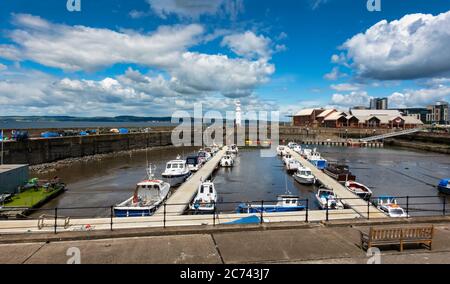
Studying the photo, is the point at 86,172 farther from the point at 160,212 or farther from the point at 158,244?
the point at 158,244

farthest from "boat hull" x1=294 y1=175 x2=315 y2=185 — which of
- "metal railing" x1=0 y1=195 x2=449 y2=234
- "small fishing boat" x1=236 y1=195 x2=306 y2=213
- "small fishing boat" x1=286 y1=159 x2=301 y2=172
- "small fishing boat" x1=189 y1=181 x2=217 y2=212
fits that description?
"small fishing boat" x1=189 y1=181 x2=217 y2=212

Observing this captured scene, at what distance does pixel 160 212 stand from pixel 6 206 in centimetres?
1167

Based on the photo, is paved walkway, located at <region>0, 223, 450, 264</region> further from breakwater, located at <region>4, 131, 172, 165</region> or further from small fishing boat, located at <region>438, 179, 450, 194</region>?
breakwater, located at <region>4, 131, 172, 165</region>

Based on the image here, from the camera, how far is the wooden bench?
10759mm

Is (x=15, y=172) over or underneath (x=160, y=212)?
over

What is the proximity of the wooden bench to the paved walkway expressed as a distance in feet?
0.94

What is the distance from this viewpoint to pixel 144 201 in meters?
26.4

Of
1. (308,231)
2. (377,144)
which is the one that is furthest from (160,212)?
(377,144)

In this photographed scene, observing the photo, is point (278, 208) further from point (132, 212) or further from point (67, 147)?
point (67, 147)

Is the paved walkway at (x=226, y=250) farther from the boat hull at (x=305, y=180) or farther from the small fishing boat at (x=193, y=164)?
the small fishing boat at (x=193, y=164)

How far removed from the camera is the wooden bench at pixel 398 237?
1076 cm

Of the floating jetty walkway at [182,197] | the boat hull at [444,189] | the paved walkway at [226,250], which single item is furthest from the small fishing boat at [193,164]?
the paved walkway at [226,250]

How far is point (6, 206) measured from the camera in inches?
975

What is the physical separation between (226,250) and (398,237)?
18.5 feet
